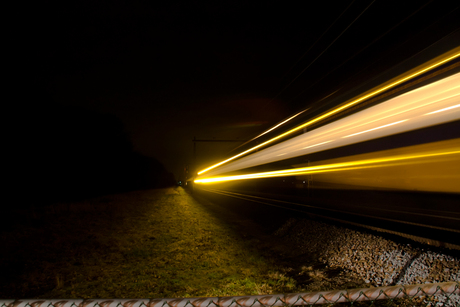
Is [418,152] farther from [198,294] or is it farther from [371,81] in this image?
[198,294]

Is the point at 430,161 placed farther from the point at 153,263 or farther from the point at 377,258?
the point at 153,263

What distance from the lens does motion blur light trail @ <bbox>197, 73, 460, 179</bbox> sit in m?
4.07

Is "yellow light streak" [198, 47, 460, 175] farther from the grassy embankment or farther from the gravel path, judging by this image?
the grassy embankment

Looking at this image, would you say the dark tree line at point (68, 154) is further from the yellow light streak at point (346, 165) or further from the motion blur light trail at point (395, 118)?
the motion blur light trail at point (395, 118)

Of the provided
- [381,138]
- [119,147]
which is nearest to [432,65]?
[381,138]

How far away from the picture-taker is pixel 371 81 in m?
6.26

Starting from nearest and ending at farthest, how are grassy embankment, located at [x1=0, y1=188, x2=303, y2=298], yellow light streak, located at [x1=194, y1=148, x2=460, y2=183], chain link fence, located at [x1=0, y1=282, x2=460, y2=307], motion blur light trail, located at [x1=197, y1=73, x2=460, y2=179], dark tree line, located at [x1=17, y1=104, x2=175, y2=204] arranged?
1. chain link fence, located at [x1=0, y1=282, x2=460, y2=307]
2. motion blur light trail, located at [x1=197, y1=73, x2=460, y2=179]
3. grassy embankment, located at [x1=0, y1=188, x2=303, y2=298]
4. yellow light streak, located at [x1=194, y1=148, x2=460, y2=183]
5. dark tree line, located at [x1=17, y1=104, x2=175, y2=204]

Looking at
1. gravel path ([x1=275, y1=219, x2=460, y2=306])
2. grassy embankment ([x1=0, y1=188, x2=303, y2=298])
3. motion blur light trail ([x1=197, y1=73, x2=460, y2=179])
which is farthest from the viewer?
grassy embankment ([x1=0, y1=188, x2=303, y2=298])

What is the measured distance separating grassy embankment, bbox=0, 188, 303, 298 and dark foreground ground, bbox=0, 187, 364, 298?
1cm

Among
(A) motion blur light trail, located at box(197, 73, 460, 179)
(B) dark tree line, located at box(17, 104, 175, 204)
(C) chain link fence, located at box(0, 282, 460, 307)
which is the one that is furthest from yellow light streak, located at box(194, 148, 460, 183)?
(B) dark tree line, located at box(17, 104, 175, 204)

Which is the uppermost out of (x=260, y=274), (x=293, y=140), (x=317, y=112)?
(x=317, y=112)

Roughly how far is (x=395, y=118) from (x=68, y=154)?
37757 millimetres

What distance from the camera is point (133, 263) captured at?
18.8 feet

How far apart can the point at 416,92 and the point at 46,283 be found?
6.64m
